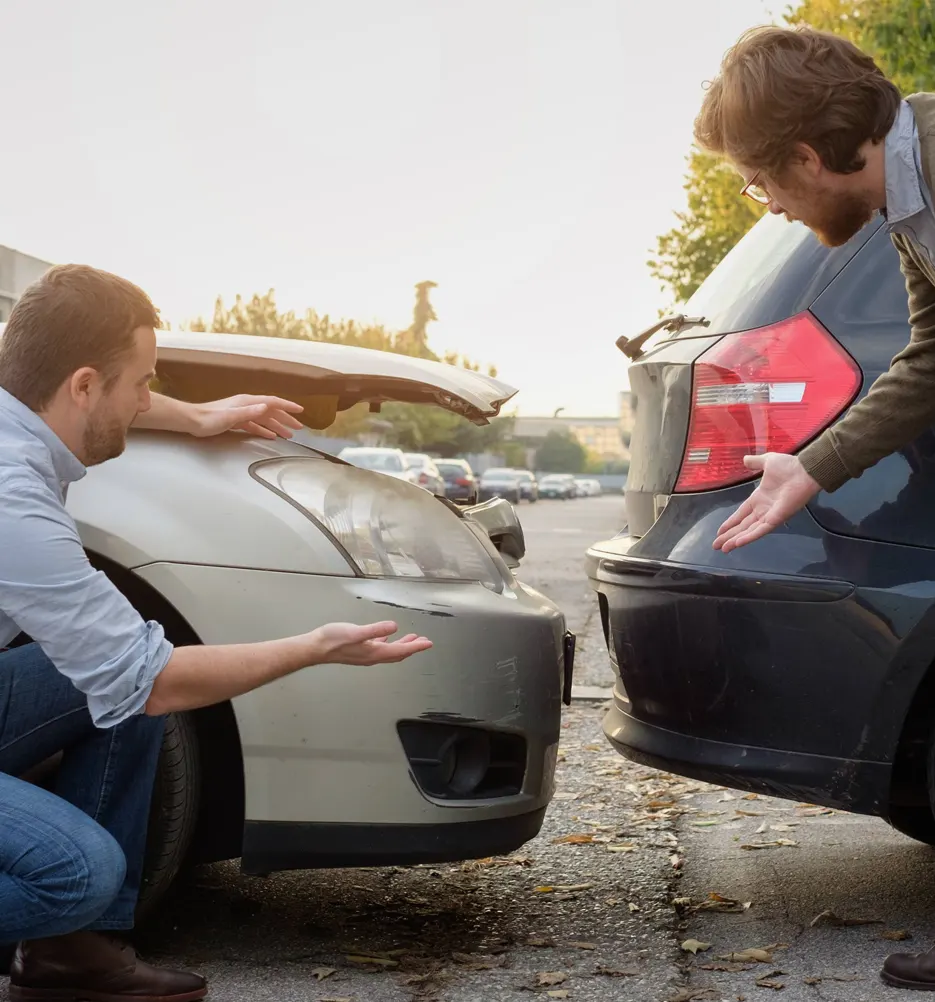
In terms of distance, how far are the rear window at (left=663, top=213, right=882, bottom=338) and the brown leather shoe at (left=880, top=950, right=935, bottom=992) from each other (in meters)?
1.28

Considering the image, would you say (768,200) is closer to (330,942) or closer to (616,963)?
(616,963)

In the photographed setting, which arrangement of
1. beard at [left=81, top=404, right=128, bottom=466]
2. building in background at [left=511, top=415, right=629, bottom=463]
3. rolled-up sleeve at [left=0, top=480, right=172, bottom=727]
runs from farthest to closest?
building in background at [left=511, top=415, right=629, bottom=463] → beard at [left=81, top=404, right=128, bottom=466] → rolled-up sleeve at [left=0, top=480, right=172, bottom=727]

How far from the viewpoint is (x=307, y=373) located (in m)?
3.03

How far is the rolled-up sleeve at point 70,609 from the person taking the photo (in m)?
2.24

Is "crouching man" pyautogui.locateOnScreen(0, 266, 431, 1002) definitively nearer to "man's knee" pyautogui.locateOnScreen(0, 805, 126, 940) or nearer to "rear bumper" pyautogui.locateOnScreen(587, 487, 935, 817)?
"man's knee" pyautogui.locateOnScreen(0, 805, 126, 940)

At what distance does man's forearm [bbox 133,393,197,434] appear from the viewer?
9.40 ft

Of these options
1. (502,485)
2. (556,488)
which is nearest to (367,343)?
(556,488)

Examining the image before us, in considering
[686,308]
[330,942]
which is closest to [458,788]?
[330,942]

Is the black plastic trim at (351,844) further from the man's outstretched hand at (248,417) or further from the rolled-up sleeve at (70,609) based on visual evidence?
the man's outstretched hand at (248,417)

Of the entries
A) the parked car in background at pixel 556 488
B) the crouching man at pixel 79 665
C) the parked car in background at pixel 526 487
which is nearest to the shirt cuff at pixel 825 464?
the crouching man at pixel 79 665

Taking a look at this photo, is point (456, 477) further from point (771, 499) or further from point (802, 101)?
point (802, 101)

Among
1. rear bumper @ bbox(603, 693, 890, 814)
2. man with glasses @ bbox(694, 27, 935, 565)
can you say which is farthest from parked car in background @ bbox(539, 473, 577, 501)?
man with glasses @ bbox(694, 27, 935, 565)

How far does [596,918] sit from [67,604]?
1.54 metres

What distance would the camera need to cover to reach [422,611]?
2764 millimetres
